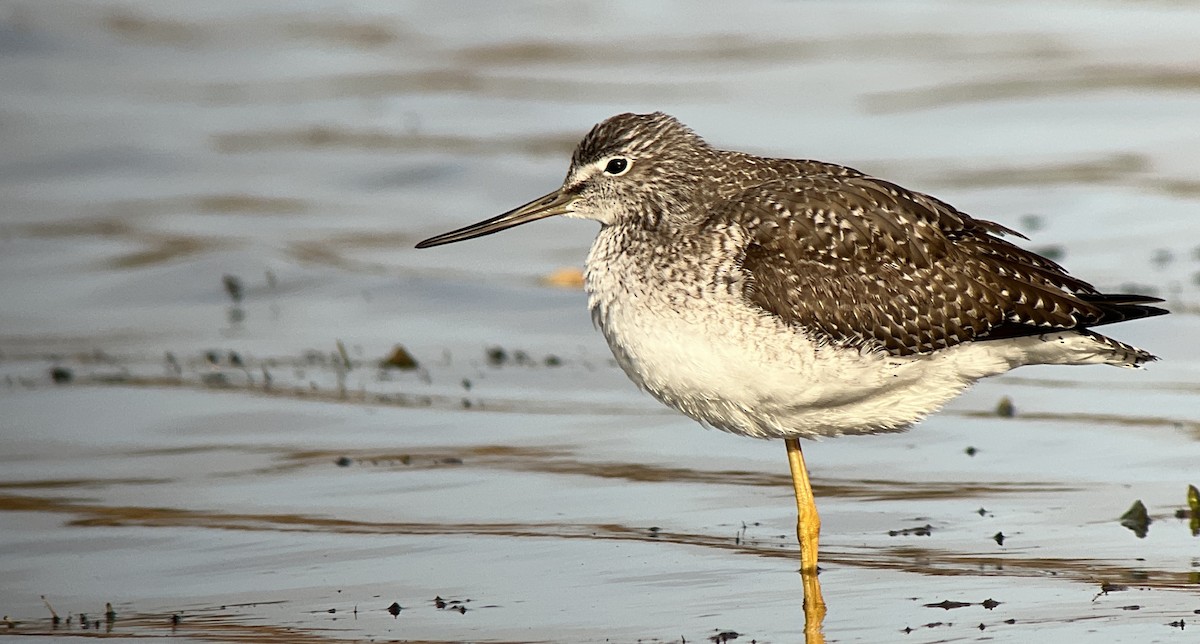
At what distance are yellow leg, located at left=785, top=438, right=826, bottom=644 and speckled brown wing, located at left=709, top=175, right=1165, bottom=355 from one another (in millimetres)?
896

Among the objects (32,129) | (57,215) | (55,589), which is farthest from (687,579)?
(32,129)

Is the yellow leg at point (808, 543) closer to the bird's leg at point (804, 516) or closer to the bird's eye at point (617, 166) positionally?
the bird's leg at point (804, 516)

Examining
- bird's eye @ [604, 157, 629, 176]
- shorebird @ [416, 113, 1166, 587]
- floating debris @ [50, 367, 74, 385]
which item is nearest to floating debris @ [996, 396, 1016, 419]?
shorebird @ [416, 113, 1166, 587]

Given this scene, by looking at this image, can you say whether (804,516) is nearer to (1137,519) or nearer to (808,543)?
(808,543)

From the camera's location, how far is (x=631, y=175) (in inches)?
380

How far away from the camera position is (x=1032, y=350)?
30.6 ft

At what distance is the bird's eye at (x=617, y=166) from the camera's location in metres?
9.70

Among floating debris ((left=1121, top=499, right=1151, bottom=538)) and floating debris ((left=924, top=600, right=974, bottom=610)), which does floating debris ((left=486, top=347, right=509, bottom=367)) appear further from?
floating debris ((left=924, top=600, right=974, bottom=610))

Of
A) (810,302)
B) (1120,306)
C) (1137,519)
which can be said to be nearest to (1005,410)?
(1137,519)

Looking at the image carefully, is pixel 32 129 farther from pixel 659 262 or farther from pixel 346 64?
pixel 659 262

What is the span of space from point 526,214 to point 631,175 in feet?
2.13

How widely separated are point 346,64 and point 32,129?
4634 mm

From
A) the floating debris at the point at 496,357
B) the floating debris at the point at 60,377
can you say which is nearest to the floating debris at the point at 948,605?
the floating debris at the point at 496,357

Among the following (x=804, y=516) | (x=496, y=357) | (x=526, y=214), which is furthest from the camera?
(x=496, y=357)
